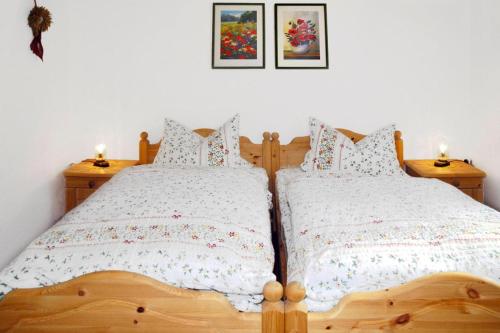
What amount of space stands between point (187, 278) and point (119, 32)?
2375 mm

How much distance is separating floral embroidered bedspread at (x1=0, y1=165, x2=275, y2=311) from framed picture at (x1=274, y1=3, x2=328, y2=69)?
1.40 m

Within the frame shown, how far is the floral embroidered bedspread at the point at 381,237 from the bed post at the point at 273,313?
8.2 inches

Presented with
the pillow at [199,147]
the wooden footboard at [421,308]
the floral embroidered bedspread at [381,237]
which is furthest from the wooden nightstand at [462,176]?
the wooden footboard at [421,308]

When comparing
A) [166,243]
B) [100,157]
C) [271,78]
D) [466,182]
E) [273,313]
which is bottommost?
[273,313]

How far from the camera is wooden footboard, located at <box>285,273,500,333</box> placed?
1.32 m

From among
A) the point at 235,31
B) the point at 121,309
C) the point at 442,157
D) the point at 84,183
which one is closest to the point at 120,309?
the point at 121,309

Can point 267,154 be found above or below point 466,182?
above

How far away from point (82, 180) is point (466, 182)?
2607 millimetres

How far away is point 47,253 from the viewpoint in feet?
5.07

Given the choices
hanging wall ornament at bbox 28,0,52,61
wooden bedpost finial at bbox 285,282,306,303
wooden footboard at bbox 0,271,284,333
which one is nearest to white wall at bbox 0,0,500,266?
hanging wall ornament at bbox 28,0,52,61

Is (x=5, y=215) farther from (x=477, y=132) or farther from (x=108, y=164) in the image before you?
(x=477, y=132)

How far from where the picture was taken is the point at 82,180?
3.00 meters

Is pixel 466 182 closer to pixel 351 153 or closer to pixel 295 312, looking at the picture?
pixel 351 153

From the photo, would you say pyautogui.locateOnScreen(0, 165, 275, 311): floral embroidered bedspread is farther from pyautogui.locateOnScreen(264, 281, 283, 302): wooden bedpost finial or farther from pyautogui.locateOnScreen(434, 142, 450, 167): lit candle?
pyautogui.locateOnScreen(434, 142, 450, 167): lit candle
